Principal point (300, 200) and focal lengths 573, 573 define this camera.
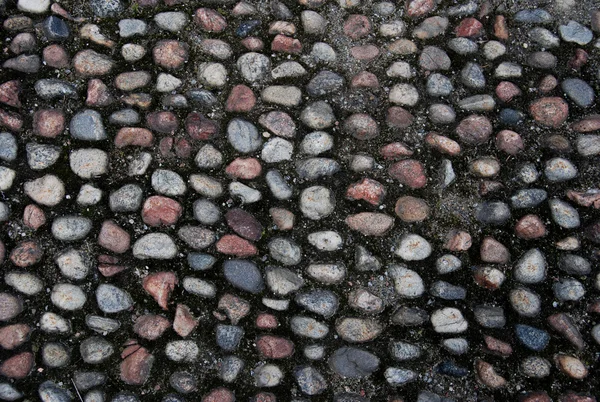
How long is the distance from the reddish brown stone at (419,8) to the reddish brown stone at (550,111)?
1.80ft

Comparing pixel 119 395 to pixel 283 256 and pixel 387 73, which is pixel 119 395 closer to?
pixel 283 256

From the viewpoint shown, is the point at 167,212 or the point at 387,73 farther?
the point at 387,73

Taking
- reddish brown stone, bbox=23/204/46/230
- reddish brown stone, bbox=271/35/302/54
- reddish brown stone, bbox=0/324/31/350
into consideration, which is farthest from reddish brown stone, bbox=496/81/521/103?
reddish brown stone, bbox=0/324/31/350

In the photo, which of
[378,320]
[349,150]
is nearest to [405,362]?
[378,320]

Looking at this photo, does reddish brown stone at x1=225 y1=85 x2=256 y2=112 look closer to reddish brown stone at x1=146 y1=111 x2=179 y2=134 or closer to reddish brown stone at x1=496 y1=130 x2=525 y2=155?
reddish brown stone at x1=146 y1=111 x2=179 y2=134

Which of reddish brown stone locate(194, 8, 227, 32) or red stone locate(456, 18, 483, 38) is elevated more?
red stone locate(456, 18, 483, 38)

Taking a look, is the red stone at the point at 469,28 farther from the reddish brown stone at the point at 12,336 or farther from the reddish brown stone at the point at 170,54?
the reddish brown stone at the point at 12,336

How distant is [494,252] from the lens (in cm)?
197

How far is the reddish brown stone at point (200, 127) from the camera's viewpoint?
2.04 m

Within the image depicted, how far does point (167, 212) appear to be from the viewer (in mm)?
1963

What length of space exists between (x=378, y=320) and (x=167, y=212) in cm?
80

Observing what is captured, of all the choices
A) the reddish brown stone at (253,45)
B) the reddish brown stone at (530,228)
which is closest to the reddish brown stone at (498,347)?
the reddish brown stone at (530,228)

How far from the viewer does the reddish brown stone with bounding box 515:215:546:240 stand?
1990 millimetres

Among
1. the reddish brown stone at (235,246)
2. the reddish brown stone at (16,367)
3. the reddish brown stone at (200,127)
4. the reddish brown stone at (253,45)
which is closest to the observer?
the reddish brown stone at (16,367)
